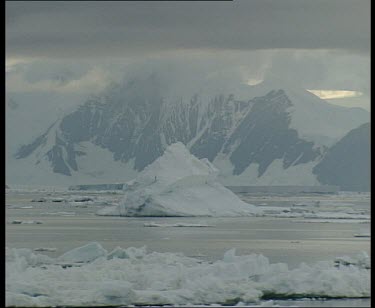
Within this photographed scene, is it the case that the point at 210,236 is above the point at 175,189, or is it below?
below

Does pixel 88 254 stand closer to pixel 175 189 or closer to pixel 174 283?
pixel 174 283

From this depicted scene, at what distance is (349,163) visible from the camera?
6838 centimetres

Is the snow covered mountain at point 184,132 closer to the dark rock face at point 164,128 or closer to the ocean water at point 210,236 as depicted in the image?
the dark rock face at point 164,128

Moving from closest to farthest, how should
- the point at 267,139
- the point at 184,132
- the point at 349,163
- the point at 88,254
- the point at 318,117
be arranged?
the point at 88,254 → the point at 349,163 → the point at 318,117 → the point at 267,139 → the point at 184,132

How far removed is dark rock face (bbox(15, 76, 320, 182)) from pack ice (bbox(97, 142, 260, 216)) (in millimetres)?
58509

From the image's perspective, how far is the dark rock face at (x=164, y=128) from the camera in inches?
3543

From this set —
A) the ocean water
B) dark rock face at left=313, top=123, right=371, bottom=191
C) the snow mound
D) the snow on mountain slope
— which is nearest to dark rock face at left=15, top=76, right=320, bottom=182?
the snow on mountain slope

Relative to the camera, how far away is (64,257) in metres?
12.3

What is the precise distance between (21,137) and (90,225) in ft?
268

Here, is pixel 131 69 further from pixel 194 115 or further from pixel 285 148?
pixel 285 148

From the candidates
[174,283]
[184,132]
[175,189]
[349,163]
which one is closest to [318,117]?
[349,163]

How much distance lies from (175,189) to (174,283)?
606 inches

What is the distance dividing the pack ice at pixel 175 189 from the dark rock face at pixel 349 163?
39.2 meters

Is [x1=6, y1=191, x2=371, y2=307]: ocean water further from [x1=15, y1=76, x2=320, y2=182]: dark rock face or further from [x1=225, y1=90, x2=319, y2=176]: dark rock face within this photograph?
[x1=15, y1=76, x2=320, y2=182]: dark rock face
